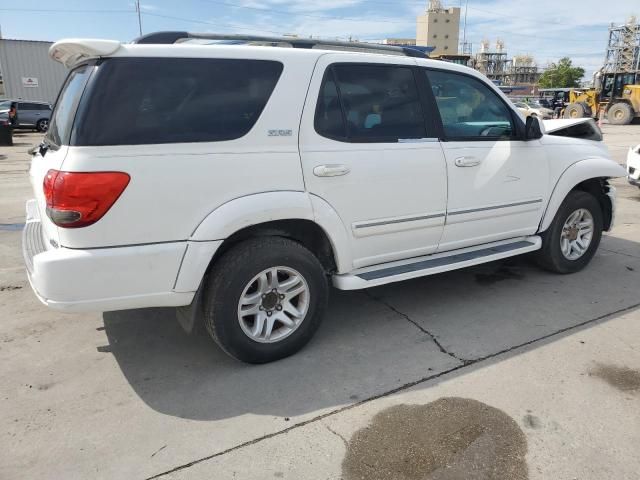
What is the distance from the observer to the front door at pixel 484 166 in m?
3.83

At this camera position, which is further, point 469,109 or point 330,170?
point 469,109

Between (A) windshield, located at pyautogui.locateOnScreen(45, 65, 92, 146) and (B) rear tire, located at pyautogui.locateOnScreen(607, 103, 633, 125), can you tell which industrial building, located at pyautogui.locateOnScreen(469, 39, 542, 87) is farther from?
(A) windshield, located at pyautogui.locateOnScreen(45, 65, 92, 146)

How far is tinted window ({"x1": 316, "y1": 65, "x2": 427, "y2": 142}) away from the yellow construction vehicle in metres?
29.9

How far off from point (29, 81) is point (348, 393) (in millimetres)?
32351

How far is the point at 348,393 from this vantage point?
9.77 feet

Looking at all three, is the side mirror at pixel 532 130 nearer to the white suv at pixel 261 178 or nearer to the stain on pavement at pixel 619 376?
the white suv at pixel 261 178

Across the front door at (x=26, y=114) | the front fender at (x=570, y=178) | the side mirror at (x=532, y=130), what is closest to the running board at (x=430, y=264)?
the front fender at (x=570, y=178)

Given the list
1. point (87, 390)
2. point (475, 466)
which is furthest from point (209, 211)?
point (475, 466)

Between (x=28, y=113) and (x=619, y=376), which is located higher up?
(x=28, y=113)

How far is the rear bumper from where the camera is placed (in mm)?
2633

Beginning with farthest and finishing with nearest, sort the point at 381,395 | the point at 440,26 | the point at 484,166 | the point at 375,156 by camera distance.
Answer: the point at 440,26, the point at 484,166, the point at 375,156, the point at 381,395

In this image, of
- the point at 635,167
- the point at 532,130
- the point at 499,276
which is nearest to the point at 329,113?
the point at 532,130

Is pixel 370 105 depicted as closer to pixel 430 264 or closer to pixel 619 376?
pixel 430 264

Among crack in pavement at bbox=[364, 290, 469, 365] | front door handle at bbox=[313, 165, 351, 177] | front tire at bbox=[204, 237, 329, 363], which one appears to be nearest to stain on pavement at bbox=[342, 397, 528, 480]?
crack in pavement at bbox=[364, 290, 469, 365]
